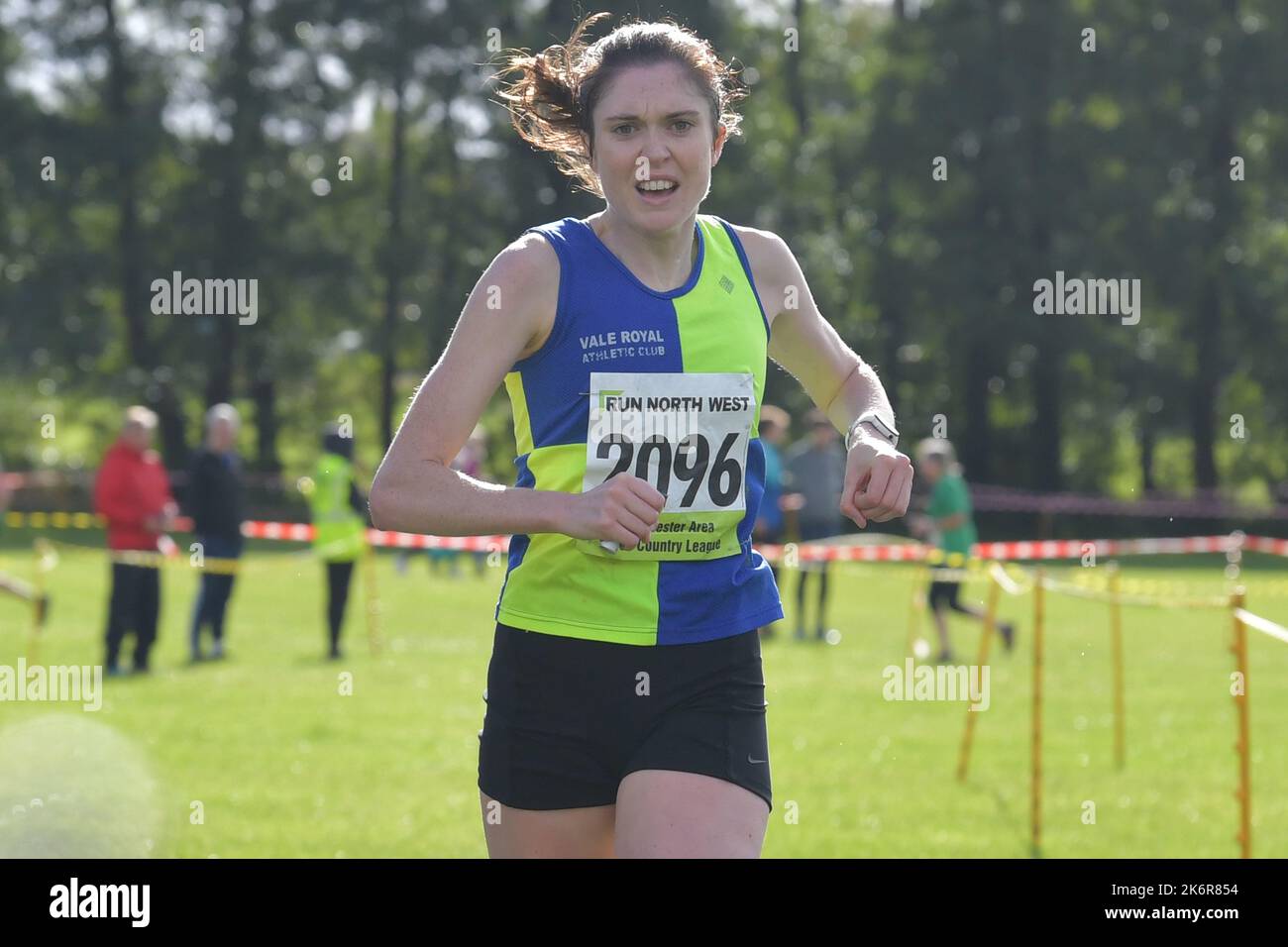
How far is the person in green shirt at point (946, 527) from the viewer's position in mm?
14516

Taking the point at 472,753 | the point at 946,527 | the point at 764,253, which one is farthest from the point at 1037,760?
the point at 946,527

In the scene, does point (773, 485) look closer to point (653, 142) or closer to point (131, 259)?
point (653, 142)

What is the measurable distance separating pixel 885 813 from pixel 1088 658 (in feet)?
26.5

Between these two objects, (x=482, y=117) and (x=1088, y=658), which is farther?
(x=482, y=117)

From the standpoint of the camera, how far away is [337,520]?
1464 cm

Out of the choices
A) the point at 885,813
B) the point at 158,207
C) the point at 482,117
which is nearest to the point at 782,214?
the point at 482,117

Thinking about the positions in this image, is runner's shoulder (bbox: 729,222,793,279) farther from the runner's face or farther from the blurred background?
the blurred background

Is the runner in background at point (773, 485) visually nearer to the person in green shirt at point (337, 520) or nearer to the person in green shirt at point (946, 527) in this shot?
the person in green shirt at point (946, 527)

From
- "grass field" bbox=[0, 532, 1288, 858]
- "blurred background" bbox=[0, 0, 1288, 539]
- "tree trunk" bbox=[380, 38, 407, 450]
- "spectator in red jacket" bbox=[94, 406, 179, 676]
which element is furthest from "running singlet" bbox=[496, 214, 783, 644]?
"tree trunk" bbox=[380, 38, 407, 450]

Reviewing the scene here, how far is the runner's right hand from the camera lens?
3.12 meters

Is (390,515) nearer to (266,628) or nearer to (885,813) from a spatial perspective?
(885,813)

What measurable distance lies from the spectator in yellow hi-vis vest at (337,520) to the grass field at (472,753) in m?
0.49

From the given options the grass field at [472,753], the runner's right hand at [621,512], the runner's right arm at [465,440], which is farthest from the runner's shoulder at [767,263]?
the grass field at [472,753]

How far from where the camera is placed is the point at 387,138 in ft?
147
